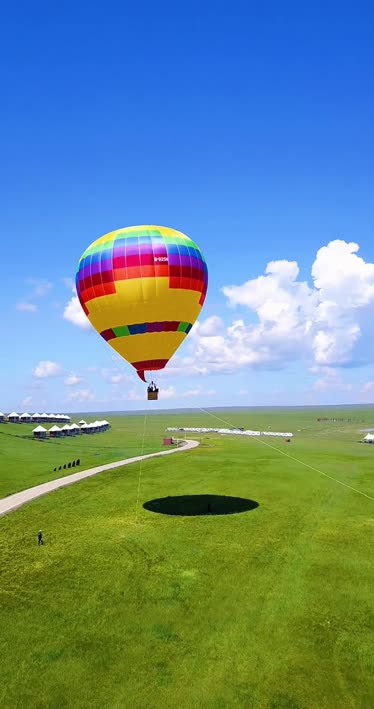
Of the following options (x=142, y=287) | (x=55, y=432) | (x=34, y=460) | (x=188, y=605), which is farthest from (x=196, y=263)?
(x=55, y=432)

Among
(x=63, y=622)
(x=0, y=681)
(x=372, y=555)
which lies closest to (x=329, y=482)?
(x=372, y=555)

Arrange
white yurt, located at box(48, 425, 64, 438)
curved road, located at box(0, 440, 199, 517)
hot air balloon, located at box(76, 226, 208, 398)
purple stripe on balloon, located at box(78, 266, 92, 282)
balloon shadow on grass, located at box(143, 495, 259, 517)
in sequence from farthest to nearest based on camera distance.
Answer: white yurt, located at box(48, 425, 64, 438), curved road, located at box(0, 440, 199, 517), balloon shadow on grass, located at box(143, 495, 259, 517), purple stripe on balloon, located at box(78, 266, 92, 282), hot air balloon, located at box(76, 226, 208, 398)

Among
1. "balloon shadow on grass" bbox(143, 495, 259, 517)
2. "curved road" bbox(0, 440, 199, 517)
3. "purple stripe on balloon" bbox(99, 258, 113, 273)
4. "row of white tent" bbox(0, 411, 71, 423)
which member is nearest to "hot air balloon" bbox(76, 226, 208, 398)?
"purple stripe on balloon" bbox(99, 258, 113, 273)

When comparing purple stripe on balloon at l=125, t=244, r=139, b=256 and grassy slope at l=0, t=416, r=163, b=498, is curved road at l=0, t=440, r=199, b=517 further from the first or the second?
purple stripe on balloon at l=125, t=244, r=139, b=256

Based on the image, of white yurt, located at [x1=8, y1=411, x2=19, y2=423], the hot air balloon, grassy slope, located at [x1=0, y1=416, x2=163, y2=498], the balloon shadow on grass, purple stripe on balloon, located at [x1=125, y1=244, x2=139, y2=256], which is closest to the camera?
purple stripe on balloon, located at [x1=125, y1=244, x2=139, y2=256]

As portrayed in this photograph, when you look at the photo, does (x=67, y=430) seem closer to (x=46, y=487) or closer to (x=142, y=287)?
(x=46, y=487)

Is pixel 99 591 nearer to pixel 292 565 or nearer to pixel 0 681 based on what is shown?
pixel 0 681

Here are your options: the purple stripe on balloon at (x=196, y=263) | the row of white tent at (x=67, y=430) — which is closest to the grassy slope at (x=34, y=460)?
the row of white tent at (x=67, y=430)
